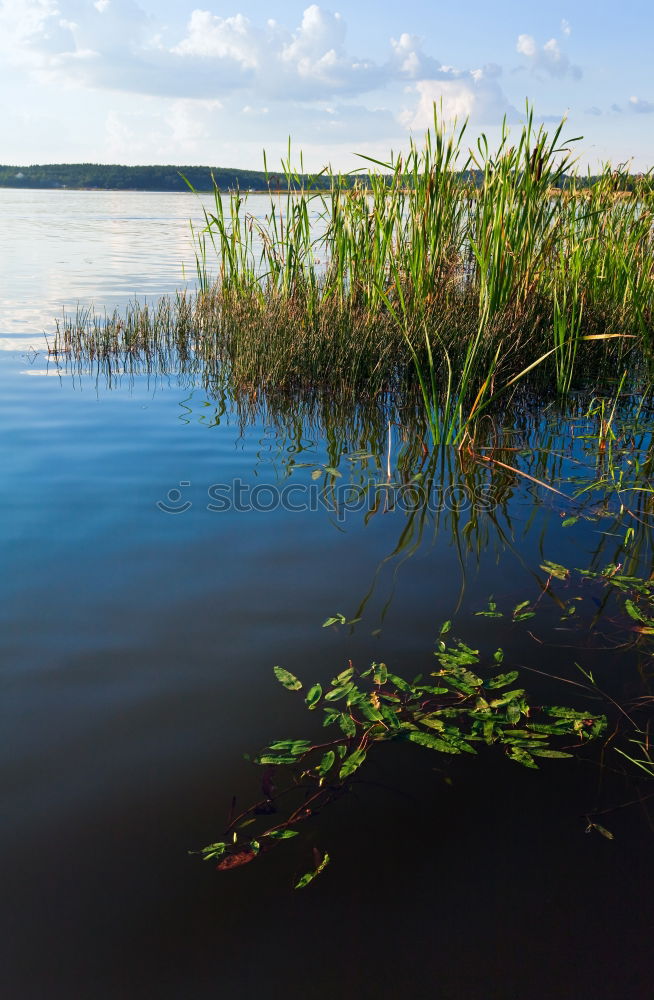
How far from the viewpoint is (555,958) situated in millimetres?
1451

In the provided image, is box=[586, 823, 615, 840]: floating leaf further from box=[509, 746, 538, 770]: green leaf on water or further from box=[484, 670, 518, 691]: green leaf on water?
box=[484, 670, 518, 691]: green leaf on water

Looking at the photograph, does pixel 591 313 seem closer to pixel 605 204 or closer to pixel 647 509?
pixel 605 204

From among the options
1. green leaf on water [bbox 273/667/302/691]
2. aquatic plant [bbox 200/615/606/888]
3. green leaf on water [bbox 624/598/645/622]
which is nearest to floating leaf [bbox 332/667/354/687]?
aquatic plant [bbox 200/615/606/888]

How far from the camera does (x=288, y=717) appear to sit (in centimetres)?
213

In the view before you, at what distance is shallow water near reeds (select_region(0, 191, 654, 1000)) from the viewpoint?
146cm

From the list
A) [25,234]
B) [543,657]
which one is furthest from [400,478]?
[25,234]

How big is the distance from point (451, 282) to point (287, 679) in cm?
402

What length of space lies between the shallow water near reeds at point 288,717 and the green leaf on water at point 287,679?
0.04 meters

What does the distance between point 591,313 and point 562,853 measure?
15.5 feet

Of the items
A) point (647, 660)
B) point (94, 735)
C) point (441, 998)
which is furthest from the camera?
point (647, 660)


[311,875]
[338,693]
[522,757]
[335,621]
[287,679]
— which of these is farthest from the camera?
[335,621]

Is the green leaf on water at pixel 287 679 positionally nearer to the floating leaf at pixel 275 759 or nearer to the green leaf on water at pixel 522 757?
the floating leaf at pixel 275 759

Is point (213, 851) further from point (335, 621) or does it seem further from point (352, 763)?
point (335, 621)

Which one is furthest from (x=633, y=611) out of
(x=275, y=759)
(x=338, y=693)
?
(x=275, y=759)
